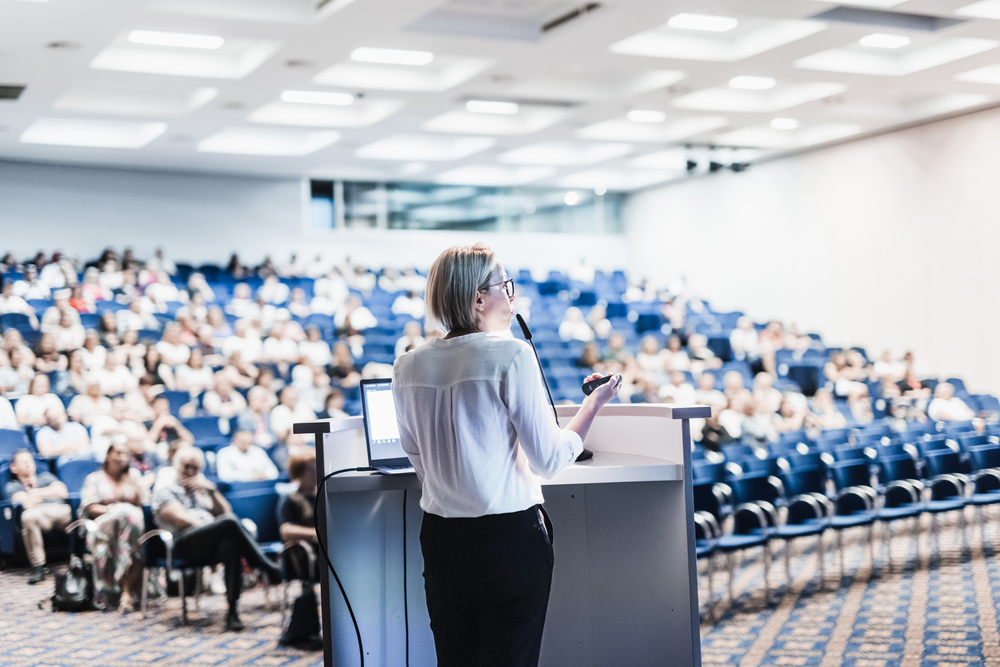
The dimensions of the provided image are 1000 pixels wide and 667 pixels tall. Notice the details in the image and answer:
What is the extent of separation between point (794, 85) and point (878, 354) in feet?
11.8

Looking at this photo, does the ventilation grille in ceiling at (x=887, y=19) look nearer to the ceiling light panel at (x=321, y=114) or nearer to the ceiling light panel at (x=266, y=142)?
the ceiling light panel at (x=321, y=114)

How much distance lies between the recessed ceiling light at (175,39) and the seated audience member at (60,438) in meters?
3.20

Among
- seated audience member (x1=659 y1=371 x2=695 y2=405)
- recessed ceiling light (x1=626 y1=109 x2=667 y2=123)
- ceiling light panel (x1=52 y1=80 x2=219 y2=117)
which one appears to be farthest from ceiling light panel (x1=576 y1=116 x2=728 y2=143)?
ceiling light panel (x1=52 y1=80 x2=219 y2=117)

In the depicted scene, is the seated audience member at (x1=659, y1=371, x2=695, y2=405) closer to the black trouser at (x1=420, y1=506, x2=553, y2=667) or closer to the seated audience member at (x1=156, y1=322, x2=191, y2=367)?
the seated audience member at (x1=156, y1=322, x2=191, y2=367)

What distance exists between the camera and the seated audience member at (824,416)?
8414 mm

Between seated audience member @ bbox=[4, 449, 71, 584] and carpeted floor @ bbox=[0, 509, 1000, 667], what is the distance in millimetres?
181

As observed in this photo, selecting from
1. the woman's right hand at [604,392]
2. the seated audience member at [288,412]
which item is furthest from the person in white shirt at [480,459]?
the seated audience member at [288,412]

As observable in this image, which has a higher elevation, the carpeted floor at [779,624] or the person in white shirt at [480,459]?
the person in white shirt at [480,459]

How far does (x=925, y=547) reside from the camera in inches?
237

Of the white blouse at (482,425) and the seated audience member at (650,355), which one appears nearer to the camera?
the white blouse at (482,425)

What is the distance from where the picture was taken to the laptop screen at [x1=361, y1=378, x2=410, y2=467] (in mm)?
2574

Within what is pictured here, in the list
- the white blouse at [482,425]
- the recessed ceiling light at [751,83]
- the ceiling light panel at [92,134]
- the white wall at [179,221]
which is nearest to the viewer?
the white blouse at [482,425]

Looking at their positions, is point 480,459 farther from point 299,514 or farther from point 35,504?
point 35,504

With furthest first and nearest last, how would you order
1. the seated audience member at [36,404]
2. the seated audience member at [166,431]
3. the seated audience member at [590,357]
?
1. the seated audience member at [590,357]
2. the seated audience member at [36,404]
3. the seated audience member at [166,431]
